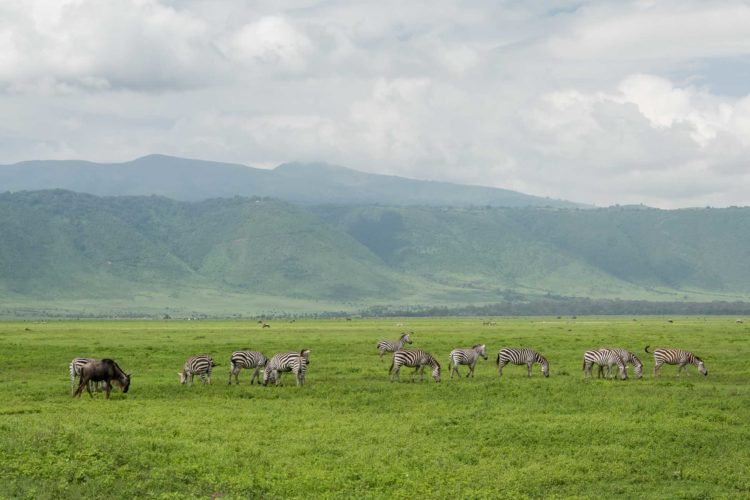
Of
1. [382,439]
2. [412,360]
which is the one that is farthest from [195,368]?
[382,439]

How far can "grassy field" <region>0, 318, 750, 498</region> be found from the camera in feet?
60.8

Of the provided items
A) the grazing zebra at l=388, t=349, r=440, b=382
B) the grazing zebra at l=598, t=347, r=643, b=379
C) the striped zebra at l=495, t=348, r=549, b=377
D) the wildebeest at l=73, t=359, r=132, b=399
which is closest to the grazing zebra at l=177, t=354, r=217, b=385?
the wildebeest at l=73, t=359, r=132, b=399

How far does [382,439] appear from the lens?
22.4m

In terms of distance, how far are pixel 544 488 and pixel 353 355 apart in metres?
28.3

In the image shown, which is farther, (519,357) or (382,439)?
(519,357)

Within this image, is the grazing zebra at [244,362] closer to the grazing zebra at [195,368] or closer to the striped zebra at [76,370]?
the grazing zebra at [195,368]

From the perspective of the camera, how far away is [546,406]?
2703 cm

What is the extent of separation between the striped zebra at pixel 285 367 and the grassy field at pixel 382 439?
626 mm

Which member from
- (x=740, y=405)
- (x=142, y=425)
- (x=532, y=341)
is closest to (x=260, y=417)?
(x=142, y=425)

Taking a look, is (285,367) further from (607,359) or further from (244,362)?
(607,359)

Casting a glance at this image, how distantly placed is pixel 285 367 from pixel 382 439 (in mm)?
10600

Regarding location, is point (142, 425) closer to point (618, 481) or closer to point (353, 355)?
point (618, 481)

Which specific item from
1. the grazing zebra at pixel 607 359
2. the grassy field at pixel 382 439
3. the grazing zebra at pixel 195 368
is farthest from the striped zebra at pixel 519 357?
the grazing zebra at pixel 195 368

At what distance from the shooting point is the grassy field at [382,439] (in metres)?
18.5
